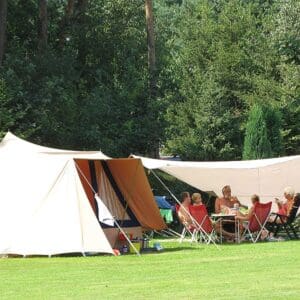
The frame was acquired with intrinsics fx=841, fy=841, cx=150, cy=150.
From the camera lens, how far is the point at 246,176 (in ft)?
55.8

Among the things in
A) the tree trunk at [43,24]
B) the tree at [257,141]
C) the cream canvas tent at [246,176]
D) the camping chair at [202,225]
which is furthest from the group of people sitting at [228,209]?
the tree trunk at [43,24]

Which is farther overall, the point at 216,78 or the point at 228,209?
the point at 216,78

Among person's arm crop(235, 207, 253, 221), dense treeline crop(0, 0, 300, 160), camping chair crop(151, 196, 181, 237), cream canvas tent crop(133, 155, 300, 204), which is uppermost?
dense treeline crop(0, 0, 300, 160)

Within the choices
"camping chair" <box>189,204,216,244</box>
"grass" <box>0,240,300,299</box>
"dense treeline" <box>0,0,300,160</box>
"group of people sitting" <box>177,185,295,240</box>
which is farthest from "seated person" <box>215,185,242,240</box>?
"dense treeline" <box>0,0,300,160</box>

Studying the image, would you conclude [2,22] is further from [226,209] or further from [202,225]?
[202,225]

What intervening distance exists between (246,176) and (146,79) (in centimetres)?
729

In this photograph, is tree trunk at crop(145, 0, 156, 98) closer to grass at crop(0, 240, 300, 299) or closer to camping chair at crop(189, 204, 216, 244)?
camping chair at crop(189, 204, 216, 244)

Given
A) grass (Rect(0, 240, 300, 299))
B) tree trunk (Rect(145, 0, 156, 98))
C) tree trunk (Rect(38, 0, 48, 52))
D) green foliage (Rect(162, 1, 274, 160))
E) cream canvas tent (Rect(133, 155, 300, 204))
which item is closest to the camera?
grass (Rect(0, 240, 300, 299))

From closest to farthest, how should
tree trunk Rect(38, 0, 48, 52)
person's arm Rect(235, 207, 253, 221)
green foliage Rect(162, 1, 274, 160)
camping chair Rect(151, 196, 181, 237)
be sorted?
person's arm Rect(235, 207, 253, 221)
camping chair Rect(151, 196, 181, 237)
tree trunk Rect(38, 0, 48, 52)
green foliage Rect(162, 1, 274, 160)

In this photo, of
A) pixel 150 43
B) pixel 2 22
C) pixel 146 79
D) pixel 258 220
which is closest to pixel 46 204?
pixel 258 220

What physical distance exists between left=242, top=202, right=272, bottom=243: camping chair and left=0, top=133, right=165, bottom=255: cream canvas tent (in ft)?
7.91

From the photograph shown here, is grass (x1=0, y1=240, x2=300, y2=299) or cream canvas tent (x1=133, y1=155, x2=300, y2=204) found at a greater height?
cream canvas tent (x1=133, y1=155, x2=300, y2=204)

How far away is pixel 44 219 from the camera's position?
480 inches

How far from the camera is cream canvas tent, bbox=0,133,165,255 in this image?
12.0 m
